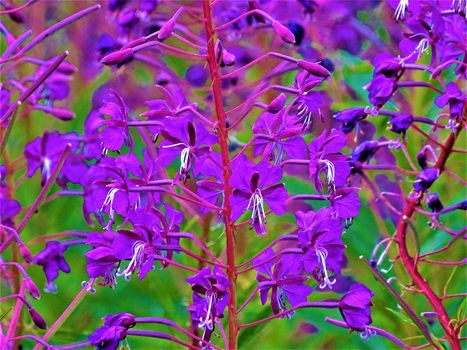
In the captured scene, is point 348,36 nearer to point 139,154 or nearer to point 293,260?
point 139,154

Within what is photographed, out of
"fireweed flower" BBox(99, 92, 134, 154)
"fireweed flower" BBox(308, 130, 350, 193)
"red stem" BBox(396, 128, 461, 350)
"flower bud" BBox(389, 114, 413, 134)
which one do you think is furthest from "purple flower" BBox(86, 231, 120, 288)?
"flower bud" BBox(389, 114, 413, 134)

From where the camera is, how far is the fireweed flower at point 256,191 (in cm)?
164

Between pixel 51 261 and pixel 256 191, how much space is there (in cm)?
74

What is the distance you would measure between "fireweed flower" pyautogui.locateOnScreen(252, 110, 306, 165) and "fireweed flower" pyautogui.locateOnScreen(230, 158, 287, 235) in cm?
5

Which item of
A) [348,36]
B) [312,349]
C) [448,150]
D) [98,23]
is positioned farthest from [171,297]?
[98,23]

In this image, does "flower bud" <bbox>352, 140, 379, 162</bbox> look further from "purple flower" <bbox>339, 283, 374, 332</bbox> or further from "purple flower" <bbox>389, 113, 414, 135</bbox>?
"purple flower" <bbox>339, 283, 374, 332</bbox>

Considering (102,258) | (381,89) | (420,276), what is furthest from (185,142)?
(420,276)

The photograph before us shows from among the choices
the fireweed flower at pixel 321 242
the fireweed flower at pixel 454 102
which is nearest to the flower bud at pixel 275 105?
the fireweed flower at pixel 321 242

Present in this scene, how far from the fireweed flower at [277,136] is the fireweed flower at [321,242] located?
0.41 ft

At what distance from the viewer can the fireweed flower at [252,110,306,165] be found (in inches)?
65.6

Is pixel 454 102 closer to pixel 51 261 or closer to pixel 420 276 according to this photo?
pixel 420 276

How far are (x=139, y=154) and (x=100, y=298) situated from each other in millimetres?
507

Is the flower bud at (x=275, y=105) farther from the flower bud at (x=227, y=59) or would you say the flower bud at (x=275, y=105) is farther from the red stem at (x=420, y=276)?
the red stem at (x=420, y=276)

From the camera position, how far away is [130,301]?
2.98 metres
